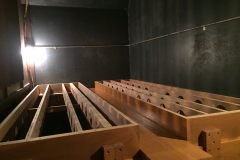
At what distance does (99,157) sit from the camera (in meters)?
1.08

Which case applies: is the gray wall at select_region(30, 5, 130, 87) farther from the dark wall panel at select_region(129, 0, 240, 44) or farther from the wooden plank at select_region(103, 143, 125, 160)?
the wooden plank at select_region(103, 143, 125, 160)

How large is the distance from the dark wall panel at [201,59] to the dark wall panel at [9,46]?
2028mm

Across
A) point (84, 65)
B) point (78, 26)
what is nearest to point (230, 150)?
point (84, 65)

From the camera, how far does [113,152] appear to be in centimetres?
106

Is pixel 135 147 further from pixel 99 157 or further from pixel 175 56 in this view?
pixel 175 56

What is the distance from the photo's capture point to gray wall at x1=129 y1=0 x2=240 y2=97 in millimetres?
1895

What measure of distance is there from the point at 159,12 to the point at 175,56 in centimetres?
81

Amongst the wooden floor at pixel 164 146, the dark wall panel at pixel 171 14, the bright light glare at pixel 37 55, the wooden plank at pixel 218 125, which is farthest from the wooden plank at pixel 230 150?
the bright light glare at pixel 37 55

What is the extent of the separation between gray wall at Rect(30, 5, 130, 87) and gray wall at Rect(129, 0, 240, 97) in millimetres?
763

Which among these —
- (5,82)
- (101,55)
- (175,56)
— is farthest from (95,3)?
(5,82)

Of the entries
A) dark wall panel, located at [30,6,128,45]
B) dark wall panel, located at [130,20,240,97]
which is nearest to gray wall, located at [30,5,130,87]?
dark wall panel, located at [30,6,128,45]

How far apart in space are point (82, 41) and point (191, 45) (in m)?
2.49

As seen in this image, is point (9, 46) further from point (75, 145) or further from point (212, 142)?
point (212, 142)

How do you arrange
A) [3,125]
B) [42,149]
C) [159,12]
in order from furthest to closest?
[159,12], [3,125], [42,149]
